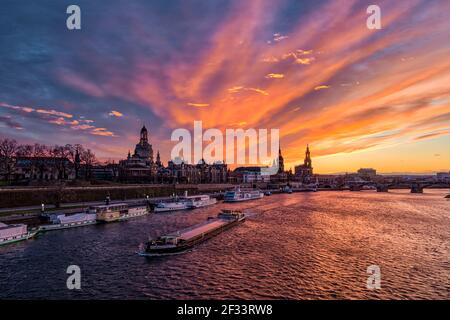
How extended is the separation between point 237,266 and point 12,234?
40440 mm

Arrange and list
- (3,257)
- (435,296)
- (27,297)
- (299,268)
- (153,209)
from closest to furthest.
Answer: (27,297) < (435,296) < (299,268) < (3,257) < (153,209)

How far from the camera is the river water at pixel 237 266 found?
31.2m

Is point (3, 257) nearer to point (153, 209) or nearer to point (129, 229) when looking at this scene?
point (129, 229)

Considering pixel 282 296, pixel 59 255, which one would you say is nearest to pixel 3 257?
pixel 59 255

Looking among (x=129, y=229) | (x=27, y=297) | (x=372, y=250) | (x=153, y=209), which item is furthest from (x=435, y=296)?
(x=153, y=209)

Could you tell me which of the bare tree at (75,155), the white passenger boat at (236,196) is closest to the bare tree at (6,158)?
the bare tree at (75,155)

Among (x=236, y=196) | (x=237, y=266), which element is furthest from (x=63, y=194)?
(x=236, y=196)

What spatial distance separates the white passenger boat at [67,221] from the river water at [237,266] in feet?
8.67
